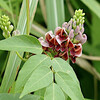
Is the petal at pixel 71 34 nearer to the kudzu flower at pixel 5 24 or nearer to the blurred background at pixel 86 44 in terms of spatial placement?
the kudzu flower at pixel 5 24

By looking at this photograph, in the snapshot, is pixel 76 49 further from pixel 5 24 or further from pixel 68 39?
pixel 5 24

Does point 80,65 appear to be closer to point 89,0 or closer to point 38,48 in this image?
point 89,0

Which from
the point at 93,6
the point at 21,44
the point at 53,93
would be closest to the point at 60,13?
the point at 93,6

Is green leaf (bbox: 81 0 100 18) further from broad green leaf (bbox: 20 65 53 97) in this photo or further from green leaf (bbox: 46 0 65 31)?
broad green leaf (bbox: 20 65 53 97)

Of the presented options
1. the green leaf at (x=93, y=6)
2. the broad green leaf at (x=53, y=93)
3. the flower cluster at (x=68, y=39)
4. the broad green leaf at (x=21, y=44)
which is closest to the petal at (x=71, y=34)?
the flower cluster at (x=68, y=39)

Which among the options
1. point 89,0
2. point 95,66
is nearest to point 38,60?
point 89,0

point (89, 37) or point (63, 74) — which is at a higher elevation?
point (89, 37)
